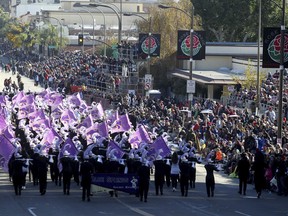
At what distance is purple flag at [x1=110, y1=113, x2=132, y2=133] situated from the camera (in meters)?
38.6

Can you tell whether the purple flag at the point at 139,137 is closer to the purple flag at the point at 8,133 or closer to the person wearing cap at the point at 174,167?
the person wearing cap at the point at 174,167

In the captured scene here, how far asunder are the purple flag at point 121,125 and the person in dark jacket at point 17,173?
8.73 meters

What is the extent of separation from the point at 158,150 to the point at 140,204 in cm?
291

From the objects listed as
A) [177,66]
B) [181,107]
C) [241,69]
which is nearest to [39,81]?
[177,66]

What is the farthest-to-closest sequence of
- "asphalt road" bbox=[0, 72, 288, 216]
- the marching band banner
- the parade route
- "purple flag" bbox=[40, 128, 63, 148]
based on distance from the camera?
the parade route → "purple flag" bbox=[40, 128, 63, 148] → the marching band banner → "asphalt road" bbox=[0, 72, 288, 216]

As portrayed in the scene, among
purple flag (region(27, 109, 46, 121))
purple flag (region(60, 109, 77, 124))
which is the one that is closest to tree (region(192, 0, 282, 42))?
purple flag (region(60, 109, 77, 124))

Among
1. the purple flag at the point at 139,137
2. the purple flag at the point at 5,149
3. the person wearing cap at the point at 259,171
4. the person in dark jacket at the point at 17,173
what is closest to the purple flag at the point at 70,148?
the person in dark jacket at the point at 17,173

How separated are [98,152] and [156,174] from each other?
2905mm

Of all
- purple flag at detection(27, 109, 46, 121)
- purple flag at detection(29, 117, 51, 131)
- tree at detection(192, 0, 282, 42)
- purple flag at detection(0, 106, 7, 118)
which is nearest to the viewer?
purple flag at detection(29, 117, 51, 131)

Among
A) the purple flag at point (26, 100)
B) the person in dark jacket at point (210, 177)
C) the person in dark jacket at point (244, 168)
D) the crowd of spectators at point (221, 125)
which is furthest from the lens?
the purple flag at point (26, 100)

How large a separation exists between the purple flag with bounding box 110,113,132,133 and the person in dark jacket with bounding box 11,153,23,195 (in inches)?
344

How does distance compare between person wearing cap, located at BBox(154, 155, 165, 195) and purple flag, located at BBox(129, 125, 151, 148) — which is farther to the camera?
purple flag, located at BBox(129, 125, 151, 148)

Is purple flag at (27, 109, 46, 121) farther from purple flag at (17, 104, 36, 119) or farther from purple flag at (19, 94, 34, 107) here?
purple flag at (19, 94, 34, 107)

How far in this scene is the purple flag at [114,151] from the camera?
31.0 metres
